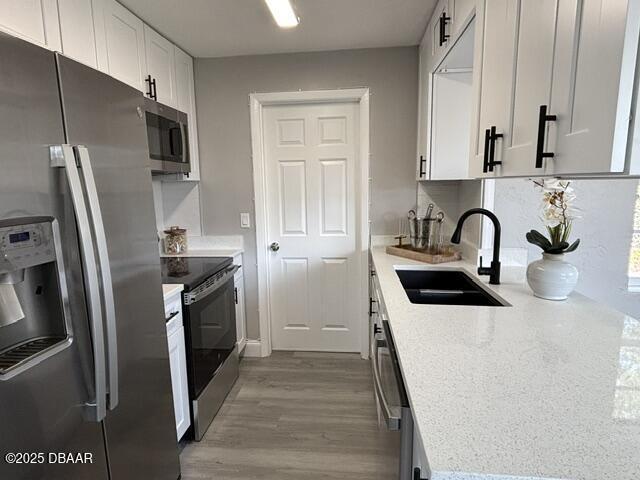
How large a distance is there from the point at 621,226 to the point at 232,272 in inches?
92.0

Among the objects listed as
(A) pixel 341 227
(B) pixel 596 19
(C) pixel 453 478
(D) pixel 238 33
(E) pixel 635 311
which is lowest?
(E) pixel 635 311

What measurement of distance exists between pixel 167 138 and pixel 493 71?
190 cm

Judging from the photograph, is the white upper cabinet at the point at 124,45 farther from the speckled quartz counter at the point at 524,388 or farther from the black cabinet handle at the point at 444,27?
the speckled quartz counter at the point at 524,388

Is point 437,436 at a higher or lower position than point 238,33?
lower

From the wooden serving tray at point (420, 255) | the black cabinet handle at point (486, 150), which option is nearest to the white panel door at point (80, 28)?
the black cabinet handle at point (486, 150)

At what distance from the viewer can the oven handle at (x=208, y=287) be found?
1901 mm

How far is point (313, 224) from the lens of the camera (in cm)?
297

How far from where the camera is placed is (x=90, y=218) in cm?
104

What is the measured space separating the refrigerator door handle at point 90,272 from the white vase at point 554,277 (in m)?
1.63

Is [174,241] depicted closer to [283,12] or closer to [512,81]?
[283,12]

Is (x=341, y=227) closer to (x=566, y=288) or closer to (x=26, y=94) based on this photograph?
(x=566, y=288)

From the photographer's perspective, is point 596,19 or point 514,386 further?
point 514,386

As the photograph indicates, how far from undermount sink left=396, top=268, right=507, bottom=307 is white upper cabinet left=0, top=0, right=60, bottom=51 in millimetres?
1922

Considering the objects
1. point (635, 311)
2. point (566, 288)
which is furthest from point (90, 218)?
point (635, 311)
